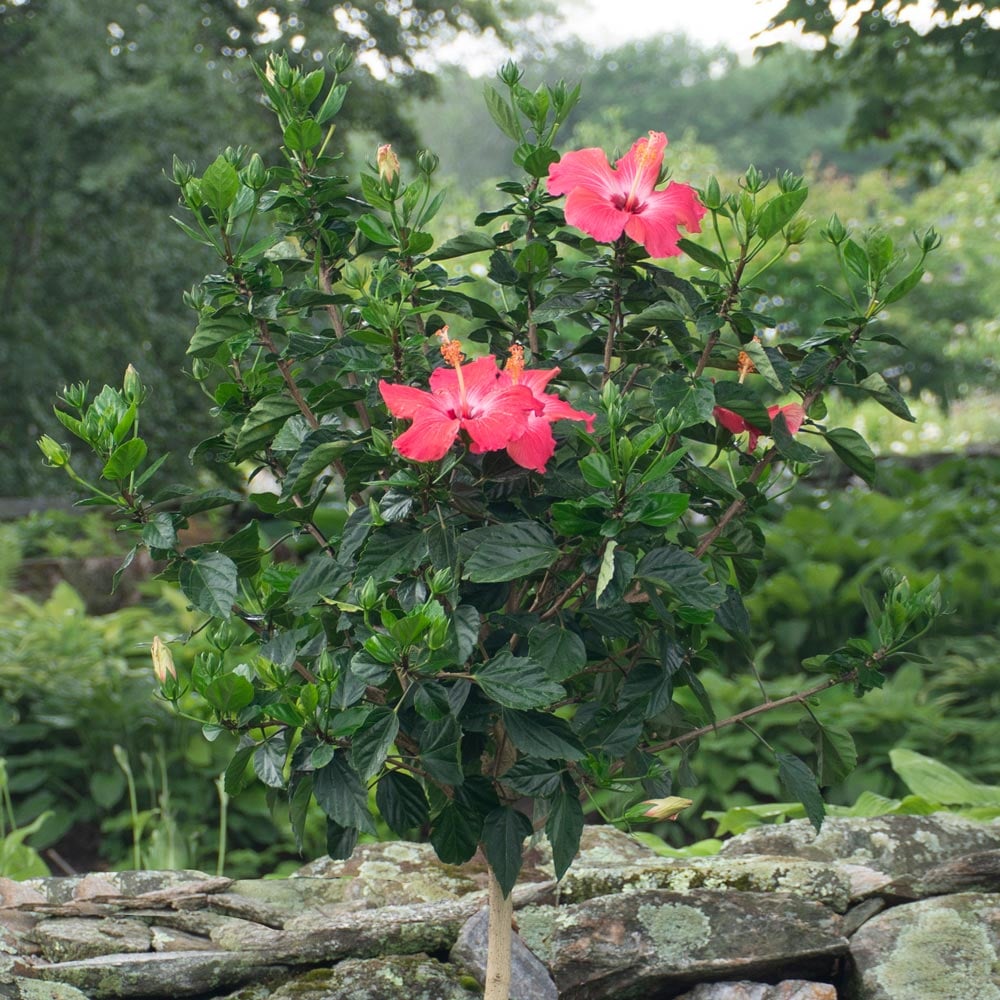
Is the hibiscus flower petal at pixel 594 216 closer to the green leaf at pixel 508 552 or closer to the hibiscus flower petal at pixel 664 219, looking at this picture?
the hibiscus flower petal at pixel 664 219

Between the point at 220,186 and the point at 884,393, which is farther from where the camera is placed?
the point at 884,393

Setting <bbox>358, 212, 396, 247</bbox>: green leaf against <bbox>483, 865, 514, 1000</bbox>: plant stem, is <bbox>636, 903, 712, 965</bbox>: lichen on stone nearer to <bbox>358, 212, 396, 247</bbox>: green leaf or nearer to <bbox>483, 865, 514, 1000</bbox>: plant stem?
<bbox>483, 865, 514, 1000</bbox>: plant stem

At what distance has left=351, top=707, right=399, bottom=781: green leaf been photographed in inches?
57.1

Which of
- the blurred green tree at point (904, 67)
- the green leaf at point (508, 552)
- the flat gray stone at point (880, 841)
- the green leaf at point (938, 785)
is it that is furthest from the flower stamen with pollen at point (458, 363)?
the blurred green tree at point (904, 67)

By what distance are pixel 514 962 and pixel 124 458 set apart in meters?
1.14

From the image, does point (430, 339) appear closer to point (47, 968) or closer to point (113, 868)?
point (47, 968)

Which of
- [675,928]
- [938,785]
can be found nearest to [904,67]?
[938,785]

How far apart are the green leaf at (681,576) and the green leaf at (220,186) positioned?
0.73 meters

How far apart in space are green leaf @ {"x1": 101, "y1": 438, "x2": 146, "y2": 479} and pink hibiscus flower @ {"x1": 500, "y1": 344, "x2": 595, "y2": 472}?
470 millimetres

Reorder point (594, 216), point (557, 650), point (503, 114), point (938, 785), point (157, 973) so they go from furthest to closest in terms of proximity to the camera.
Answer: point (938, 785)
point (157, 973)
point (503, 114)
point (594, 216)
point (557, 650)

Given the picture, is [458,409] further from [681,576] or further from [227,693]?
[227,693]

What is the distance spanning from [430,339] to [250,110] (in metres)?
11.0

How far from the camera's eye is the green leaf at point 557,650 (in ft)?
5.08

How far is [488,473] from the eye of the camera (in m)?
1.64
